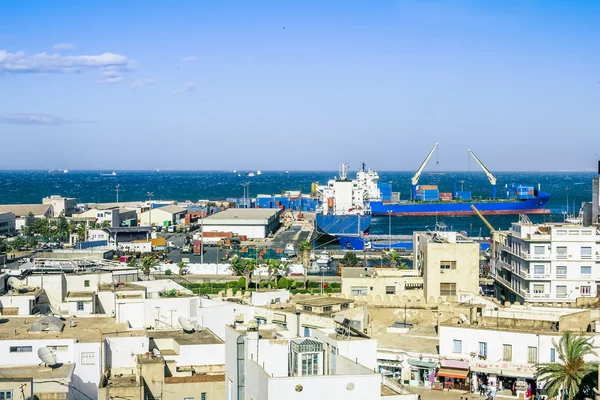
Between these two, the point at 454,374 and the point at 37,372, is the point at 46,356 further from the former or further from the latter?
the point at 454,374

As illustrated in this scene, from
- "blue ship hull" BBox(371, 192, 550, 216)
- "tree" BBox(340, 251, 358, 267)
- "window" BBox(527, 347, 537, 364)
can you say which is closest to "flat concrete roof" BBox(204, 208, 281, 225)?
"tree" BBox(340, 251, 358, 267)

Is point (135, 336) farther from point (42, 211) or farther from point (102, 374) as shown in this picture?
point (42, 211)

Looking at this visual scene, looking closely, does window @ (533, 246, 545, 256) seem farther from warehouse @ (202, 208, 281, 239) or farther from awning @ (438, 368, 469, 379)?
warehouse @ (202, 208, 281, 239)

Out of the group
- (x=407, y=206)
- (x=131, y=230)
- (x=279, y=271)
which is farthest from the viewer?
(x=407, y=206)

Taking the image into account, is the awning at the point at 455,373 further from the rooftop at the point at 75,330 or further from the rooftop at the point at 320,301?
the rooftop at the point at 75,330

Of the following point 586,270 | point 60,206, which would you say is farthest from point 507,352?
point 60,206

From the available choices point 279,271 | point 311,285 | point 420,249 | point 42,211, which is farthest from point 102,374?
point 42,211
